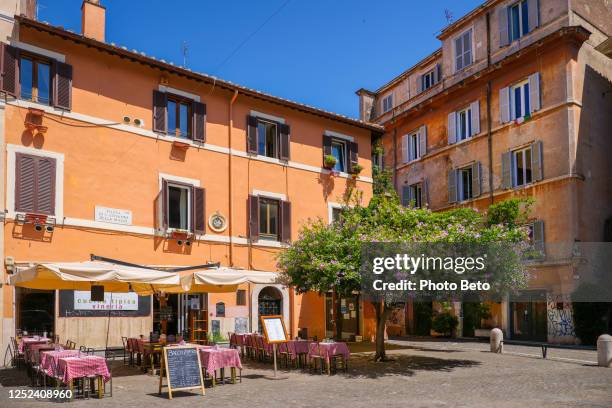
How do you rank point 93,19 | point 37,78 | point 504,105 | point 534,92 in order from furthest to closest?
point 504,105
point 534,92
point 93,19
point 37,78

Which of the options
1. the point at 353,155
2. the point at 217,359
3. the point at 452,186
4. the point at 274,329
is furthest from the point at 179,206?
the point at 452,186

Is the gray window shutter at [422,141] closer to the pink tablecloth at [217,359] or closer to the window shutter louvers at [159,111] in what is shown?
the window shutter louvers at [159,111]

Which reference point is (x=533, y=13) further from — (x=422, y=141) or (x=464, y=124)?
(x=422, y=141)

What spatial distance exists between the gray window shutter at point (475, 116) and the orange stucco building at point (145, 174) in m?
8.40

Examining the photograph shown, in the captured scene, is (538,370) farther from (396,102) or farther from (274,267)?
(396,102)

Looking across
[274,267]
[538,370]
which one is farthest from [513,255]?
[274,267]

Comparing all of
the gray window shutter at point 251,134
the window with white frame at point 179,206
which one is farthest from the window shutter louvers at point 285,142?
the window with white frame at point 179,206

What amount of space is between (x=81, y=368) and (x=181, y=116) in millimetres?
Answer: 10937

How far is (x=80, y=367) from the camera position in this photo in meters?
10.5

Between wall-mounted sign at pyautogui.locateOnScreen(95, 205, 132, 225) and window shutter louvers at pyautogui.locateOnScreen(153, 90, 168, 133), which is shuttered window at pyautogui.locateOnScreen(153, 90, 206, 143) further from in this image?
wall-mounted sign at pyautogui.locateOnScreen(95, 205, 132, 225)

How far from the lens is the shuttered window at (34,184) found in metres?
15.8

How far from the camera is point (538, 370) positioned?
15039 mm

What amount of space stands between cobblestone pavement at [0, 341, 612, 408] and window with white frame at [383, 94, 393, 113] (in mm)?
22310

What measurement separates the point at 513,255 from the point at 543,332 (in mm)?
11127
